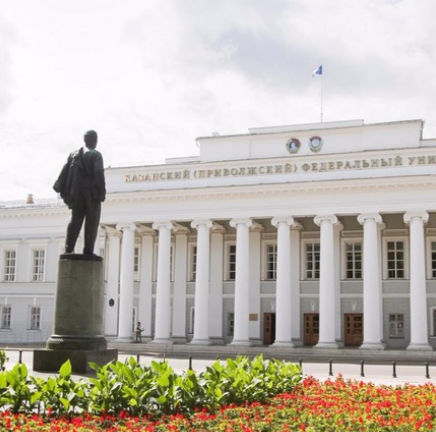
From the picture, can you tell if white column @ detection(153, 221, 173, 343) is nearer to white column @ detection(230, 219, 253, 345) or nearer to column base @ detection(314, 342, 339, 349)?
white column @ detection(230, 219, 253, 345)

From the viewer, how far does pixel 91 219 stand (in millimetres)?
14000

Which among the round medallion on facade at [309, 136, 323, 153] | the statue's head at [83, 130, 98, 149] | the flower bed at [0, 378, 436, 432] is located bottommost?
the flower bed at [0, 378, 436, 432]

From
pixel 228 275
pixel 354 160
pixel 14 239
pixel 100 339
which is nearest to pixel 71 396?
pixel 100 339

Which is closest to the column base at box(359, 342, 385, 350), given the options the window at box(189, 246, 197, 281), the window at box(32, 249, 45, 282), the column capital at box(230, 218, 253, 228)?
the column capital at box(230, 218, 253, 228)

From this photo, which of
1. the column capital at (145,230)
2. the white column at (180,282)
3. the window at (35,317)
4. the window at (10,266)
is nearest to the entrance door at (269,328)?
the white column at (180,282)

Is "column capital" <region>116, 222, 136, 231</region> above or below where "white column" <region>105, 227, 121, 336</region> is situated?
above

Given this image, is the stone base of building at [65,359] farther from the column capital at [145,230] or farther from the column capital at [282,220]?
the column capital at [145,230]

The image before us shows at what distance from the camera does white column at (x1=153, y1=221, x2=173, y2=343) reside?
41.0m

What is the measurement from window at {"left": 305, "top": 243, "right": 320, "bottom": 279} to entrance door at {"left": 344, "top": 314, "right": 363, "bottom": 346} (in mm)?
3226

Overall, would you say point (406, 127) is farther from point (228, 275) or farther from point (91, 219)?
point (91, 219)

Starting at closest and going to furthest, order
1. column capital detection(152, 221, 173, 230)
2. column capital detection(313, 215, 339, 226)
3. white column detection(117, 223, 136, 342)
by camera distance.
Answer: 1. column capital detection(313, 215, 339, 226)
2. column capital detection(152, 221, 173, 230)
3. white column detection(117, 223, 136, 342)

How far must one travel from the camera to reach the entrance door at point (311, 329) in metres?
41.5

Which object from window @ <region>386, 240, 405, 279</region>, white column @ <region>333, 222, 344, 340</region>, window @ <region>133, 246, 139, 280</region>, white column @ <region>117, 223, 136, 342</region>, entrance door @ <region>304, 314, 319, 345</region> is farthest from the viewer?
window @ <region>133, 246, 139, 280</region>

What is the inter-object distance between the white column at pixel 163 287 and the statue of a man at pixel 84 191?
27.3m
